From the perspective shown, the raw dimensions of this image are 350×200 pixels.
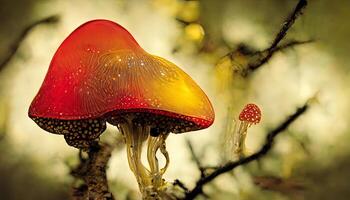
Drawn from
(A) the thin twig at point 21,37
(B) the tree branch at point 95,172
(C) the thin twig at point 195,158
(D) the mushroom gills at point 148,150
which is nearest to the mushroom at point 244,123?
(C) the thin twig at point 195,158

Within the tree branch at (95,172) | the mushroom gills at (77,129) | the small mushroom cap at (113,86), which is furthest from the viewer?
the tree branch at (95,172)

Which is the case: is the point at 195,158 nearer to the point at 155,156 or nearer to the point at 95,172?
the point at 155,156

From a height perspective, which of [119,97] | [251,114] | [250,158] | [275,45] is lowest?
[119,97]

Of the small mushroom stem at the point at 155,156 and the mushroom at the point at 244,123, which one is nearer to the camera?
the small mushroom stem at the point at 155,156

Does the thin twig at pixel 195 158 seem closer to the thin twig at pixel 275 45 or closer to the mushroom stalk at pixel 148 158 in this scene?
the mushroom stalk at pixel 148 158

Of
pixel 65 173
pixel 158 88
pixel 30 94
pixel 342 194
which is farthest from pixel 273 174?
pixel 30 94

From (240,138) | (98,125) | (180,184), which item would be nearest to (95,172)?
(98,125)
